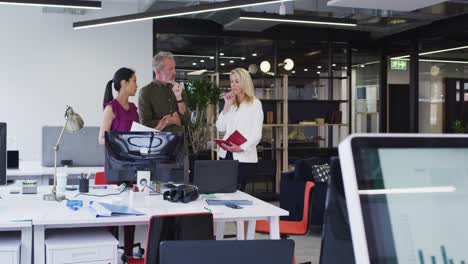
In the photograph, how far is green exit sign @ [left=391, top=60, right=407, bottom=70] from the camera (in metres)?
9.90

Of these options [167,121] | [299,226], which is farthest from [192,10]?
[299,226]

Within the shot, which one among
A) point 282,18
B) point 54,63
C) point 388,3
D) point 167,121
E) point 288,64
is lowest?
point 167,121

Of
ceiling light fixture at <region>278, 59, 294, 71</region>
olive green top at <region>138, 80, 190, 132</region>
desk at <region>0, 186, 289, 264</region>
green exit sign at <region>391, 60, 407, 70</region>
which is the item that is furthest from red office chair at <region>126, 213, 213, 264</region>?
green exit sign at <region>391, 60, 407, 70</region>

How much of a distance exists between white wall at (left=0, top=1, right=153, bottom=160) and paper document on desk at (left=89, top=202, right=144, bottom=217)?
5204 mm

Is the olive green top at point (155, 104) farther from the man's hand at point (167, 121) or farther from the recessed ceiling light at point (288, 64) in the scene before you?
the recessed ceiling light at point (288, 64)

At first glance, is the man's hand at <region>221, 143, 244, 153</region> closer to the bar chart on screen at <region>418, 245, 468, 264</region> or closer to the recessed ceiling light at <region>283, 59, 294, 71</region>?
the bar chart on screen at <region>418, 245, 468, 264</region>

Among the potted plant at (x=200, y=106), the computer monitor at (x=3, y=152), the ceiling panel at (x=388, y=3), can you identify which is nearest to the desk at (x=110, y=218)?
the computer monitor at (x=3, y=152)

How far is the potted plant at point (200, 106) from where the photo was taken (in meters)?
8.00

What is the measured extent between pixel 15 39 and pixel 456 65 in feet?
23.4

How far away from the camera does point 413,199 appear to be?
732 mm

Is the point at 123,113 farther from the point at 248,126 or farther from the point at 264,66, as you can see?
the point at 264,66

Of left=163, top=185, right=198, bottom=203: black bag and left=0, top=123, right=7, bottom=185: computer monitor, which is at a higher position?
left=0, top=123, right=7, bottom=185: computer monitor

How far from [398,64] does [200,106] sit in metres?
4.11

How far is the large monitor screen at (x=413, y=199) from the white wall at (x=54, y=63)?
776cm
